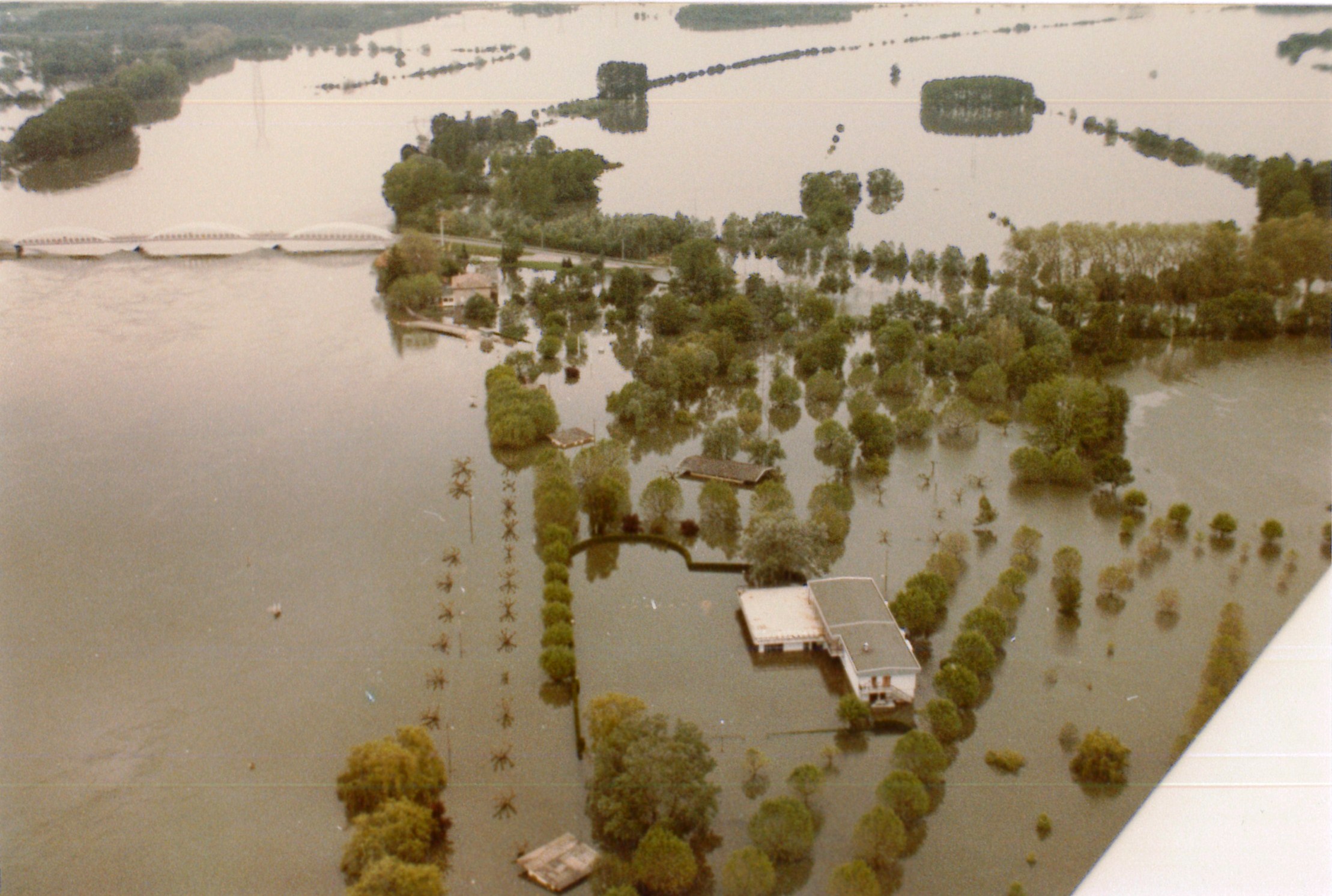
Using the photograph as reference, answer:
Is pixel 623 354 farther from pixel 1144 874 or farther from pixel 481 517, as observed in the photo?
pixel 1144 874

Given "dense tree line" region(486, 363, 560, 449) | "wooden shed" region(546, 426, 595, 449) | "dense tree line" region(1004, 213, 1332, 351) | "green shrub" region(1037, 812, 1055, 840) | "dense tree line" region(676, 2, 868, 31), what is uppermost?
"dense tree line" region(676, 2, 868, 31)

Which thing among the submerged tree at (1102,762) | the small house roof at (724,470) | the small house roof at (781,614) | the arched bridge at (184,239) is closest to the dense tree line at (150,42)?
Answer: the arched bridge at (184,239)

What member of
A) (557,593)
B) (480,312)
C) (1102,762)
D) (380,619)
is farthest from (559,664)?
(480,312)

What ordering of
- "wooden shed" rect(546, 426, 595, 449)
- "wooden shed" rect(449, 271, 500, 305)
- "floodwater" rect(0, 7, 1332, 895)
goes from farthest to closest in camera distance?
"wooden shed" rect(449, 271, 500, 305) < "wooden shed" rect(546, 426, 595, 449) < "floodwater" rect(0, 7, 1332, 895)

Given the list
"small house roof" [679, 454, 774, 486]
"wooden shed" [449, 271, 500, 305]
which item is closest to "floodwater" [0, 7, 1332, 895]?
"small house roof" [679, 454, 774, 486]

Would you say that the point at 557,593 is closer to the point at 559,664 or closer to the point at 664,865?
the point at 559,664

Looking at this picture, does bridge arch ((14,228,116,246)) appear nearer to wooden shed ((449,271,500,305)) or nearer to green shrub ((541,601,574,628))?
wooden shed ((449,271,500,305))
